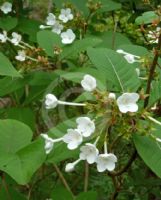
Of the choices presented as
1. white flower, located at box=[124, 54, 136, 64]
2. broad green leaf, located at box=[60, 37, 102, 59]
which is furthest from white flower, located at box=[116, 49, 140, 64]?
broad green leaf, located at box=[60, 37, 102, 59]

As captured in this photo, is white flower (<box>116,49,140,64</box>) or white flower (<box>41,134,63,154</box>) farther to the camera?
white flower (<box>116,49,140,64</box>)

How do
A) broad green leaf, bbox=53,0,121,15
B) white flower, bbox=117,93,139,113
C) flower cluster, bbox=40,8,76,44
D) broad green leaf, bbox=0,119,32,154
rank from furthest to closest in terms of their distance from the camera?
broad green leaf, bbox=53,0,121,15 → flower cluster, bbox=40,8,76,44 → broad green leaf, bbox=0,119,32,154 → white flower, bbox=117,93,139,113

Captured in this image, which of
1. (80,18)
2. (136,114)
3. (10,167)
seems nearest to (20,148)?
(10,167)

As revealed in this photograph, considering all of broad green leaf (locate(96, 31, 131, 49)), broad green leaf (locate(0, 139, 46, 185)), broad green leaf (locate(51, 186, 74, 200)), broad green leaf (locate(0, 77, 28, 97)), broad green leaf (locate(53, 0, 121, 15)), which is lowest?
broad green leaf (locate(51, 186, 74, 200))

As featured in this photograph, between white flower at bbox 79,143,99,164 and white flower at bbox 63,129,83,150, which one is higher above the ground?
white flower at bbox 63,129,83,150

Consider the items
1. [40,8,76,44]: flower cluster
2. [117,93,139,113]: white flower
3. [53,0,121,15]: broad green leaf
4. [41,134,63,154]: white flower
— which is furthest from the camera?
[53,0,121,15]: broad green leaf

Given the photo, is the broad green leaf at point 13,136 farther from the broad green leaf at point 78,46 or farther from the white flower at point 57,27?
the white flower at point 57,27

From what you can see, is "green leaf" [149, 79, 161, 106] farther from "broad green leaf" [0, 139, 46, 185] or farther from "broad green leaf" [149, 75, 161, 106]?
"broad green leaf" [0, 139, 46, 185]
